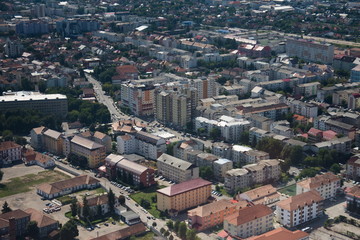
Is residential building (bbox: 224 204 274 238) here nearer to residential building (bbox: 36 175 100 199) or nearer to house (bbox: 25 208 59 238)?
house (bbox: 25 208 59 238)

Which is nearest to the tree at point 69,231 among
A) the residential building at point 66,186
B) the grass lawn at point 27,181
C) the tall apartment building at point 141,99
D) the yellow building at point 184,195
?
the yellow building at point 184,195

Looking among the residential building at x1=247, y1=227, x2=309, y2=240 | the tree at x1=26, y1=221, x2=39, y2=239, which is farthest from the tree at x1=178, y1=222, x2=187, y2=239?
the tree at x1=26, y1=221, x2=39, y2=239

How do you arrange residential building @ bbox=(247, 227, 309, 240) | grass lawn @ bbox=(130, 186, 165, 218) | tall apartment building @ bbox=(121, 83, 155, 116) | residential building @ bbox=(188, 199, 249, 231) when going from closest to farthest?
residential building @ bbox=(247, 227, 309, 240)
residential building @ bbox=(188, 199, 249, 231)
grass lawn @ bbox=(130, 186, 165, 218)
tall apartment building @ bbox=(121, 83, 155, 116)

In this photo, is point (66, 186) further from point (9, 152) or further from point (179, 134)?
point (179, 134)

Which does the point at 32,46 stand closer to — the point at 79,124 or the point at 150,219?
the point at 79,124

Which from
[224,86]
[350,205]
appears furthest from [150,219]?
[224,86]
